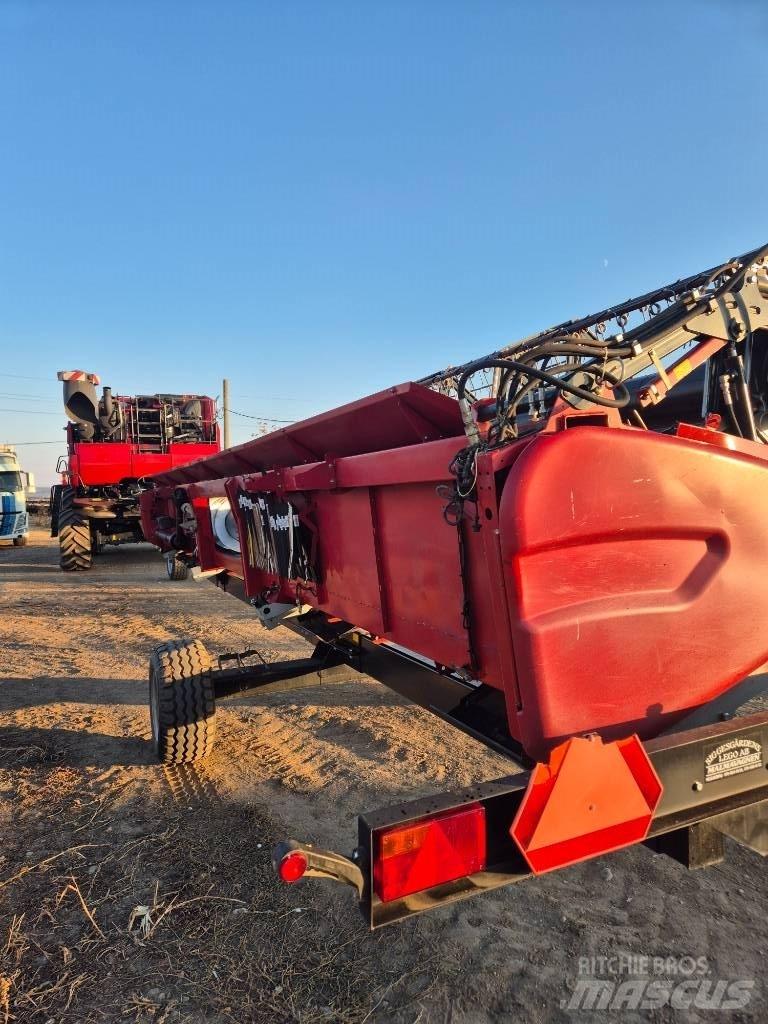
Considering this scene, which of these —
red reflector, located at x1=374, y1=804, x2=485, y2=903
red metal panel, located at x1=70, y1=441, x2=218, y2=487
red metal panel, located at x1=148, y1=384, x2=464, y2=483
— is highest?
red metal panel, located at x1=70, y1=441, x2=218, y2=487

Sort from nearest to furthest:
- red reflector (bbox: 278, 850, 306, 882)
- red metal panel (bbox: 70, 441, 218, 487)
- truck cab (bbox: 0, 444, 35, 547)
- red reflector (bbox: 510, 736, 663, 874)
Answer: red reflector (bbox: 278, 850, 306, 882), red reflector (bbox: 510, 736, 663, 874), red metal panel (bbox: 70, 441, 218, 487), truck cab (bbox: 0, 444, 35, 547)

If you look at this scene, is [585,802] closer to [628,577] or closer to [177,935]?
[628,577]

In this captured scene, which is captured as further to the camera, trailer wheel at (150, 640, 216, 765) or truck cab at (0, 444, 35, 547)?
truck cab at (0, 444, 35, 547)

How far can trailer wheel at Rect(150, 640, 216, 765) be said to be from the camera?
367 centimetres

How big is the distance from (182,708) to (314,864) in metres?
2.47

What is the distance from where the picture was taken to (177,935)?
2.33m

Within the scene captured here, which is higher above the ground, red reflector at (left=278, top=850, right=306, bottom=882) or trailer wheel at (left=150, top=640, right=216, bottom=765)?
red reflector at (left=278, top=850, right=306, bottom=882)

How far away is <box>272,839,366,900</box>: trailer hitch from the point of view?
1.45 meters

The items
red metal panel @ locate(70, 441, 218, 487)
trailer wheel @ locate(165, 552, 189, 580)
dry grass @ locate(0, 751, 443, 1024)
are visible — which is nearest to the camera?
dry grass @ locate(0, 751, 443, 1024)

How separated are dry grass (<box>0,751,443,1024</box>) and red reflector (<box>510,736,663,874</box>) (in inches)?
33.5

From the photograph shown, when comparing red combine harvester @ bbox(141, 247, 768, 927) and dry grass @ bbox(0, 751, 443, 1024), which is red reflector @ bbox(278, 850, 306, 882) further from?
dry grass @ bbox(0, 751, 443, 1024)

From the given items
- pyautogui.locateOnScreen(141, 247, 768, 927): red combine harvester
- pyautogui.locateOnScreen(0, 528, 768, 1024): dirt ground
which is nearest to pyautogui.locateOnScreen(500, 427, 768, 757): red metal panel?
pyautogui.locateOnScreen(141, 247, 768, 927): red combine harvester

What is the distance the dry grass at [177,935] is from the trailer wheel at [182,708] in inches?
20.4

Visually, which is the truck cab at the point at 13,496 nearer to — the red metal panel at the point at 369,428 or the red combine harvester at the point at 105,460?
the red combine harvester at the point at 105,460
